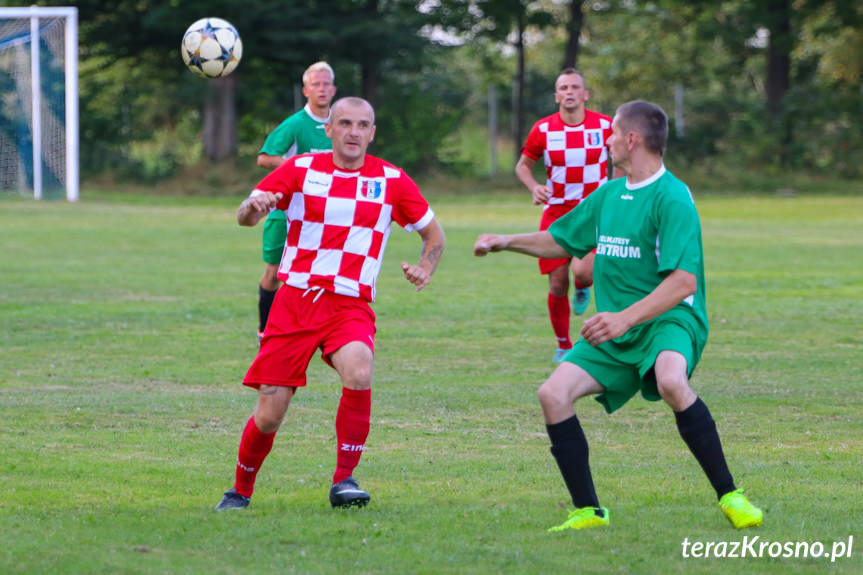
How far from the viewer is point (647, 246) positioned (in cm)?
521

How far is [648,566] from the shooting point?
4.56m

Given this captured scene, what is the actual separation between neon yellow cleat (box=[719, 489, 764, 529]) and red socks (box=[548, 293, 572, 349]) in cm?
530

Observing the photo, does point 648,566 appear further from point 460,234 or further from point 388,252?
point 460,234

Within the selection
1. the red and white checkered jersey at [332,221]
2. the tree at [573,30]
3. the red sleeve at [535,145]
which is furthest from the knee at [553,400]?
the tree at [573,30]

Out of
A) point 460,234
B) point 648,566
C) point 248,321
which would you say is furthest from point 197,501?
point 460,234

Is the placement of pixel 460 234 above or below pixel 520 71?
below

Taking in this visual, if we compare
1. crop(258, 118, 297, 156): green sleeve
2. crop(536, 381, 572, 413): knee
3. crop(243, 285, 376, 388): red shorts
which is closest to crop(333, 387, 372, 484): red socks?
crop(243, 285, 376, 388): red shorts

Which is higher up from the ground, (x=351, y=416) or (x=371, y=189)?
(x=371, y=189)

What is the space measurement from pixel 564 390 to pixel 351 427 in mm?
1012

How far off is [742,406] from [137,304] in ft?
24.9

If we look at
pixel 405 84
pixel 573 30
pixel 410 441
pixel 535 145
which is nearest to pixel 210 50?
pixel 535 145

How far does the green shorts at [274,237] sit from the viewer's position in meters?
9.98

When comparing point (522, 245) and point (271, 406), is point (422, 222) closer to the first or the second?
point (522, 245)

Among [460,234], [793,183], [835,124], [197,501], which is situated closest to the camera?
[197,501]
